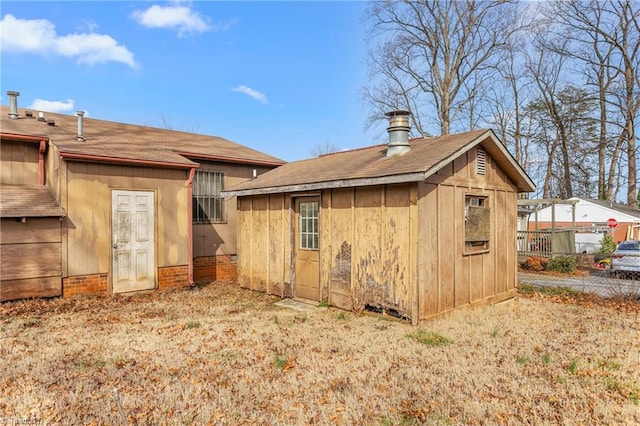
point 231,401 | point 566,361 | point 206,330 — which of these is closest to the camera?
point 231,401

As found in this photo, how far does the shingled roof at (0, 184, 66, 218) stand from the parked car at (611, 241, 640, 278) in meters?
15.2

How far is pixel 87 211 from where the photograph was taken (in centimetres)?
847

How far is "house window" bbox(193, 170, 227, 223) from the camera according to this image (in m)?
11.2

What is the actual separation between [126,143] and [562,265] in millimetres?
14605

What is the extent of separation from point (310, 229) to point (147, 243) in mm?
3891

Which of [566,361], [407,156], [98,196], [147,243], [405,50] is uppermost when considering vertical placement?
[405,50]

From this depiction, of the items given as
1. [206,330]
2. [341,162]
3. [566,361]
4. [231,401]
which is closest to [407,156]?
[341,162]

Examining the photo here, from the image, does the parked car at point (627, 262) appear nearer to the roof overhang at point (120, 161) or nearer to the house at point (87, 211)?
the house at point (87, 211)

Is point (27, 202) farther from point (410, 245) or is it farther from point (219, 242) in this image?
point (410, 245)

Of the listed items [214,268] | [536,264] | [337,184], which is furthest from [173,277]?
[536,264]

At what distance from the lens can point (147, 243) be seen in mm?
9227

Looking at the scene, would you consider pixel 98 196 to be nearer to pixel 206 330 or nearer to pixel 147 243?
pixel 147 243

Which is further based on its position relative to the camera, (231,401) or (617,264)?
(617,264)

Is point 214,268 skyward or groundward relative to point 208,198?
groundward
